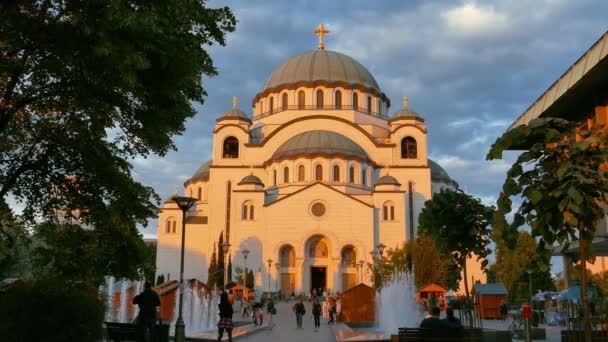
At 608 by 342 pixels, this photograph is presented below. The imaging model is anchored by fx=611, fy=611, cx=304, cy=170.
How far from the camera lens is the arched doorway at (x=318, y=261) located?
4800 centimetres

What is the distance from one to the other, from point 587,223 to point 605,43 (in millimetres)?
5938

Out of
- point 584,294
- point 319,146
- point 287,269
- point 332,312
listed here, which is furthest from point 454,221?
point 319,146

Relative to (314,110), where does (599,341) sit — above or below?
below

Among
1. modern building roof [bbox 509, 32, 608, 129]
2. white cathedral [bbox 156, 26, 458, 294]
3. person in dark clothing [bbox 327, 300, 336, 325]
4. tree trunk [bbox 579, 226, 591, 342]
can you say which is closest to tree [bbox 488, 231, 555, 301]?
white cathedral [bbox 156, 26, 458, 294]

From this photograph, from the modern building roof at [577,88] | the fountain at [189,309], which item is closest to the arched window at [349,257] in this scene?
the fountain at [189,309]

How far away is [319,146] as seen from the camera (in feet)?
167

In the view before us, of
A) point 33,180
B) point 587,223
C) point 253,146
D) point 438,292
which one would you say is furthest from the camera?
point 253,146

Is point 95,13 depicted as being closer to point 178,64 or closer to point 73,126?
point 178,64

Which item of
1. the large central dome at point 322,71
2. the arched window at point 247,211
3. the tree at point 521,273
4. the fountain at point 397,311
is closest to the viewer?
the fountain at point 397,311

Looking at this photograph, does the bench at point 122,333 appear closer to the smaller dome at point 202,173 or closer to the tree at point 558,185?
the tree at point 558,185

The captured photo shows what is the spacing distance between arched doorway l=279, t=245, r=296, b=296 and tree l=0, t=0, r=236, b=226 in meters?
33.9

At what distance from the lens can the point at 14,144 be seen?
13.1 m

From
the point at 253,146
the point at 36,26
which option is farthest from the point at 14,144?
the point at 253,146

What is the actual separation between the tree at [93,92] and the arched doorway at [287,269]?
3388cm
